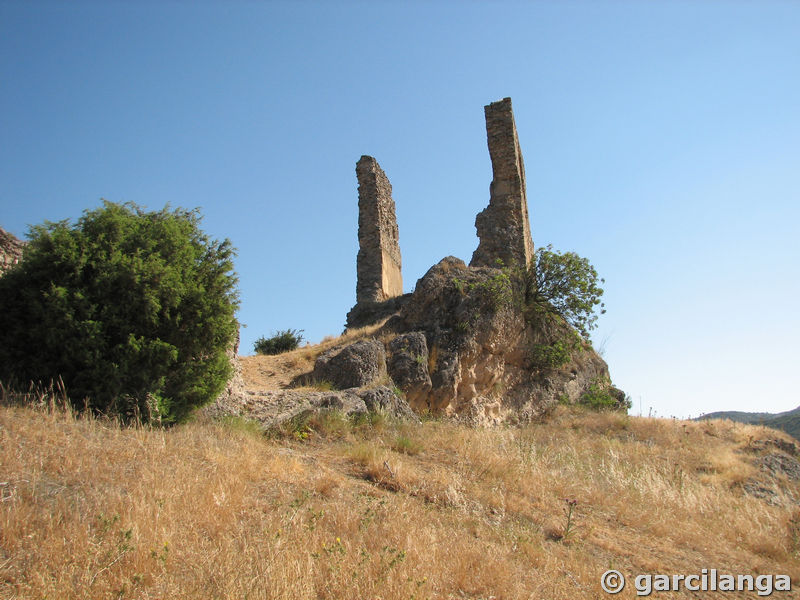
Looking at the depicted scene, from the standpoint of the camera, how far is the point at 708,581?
5266mm

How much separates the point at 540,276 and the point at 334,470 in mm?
10505

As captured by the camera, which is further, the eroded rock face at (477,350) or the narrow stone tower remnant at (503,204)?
the narrow stone tower remnant at (503,204)

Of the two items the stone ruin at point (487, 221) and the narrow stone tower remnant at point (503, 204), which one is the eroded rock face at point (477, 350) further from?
the narrow stone tower remnant at point (503, 204)

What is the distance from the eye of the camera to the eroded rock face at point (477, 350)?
11.9 meters

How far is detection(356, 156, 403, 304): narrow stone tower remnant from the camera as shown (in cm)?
1928

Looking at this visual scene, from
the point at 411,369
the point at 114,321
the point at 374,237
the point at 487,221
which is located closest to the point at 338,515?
the point at 114,321

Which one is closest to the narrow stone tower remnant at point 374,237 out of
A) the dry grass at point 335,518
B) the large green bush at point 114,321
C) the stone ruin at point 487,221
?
the stone ruin at point 487,221

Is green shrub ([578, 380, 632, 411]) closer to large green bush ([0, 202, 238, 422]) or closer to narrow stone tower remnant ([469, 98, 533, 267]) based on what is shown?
narrow stone tower remnant ([469, 98, 533, 267])

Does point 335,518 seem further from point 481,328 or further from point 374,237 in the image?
point 374,237

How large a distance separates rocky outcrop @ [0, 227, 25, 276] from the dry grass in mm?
2639

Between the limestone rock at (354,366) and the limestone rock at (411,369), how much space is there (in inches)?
16.5

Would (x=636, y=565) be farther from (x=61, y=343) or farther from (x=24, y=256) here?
(x=24, y=256)

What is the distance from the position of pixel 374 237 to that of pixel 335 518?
15.5m

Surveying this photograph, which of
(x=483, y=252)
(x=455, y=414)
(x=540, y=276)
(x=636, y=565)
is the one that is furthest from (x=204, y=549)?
(x=483, y=252)
